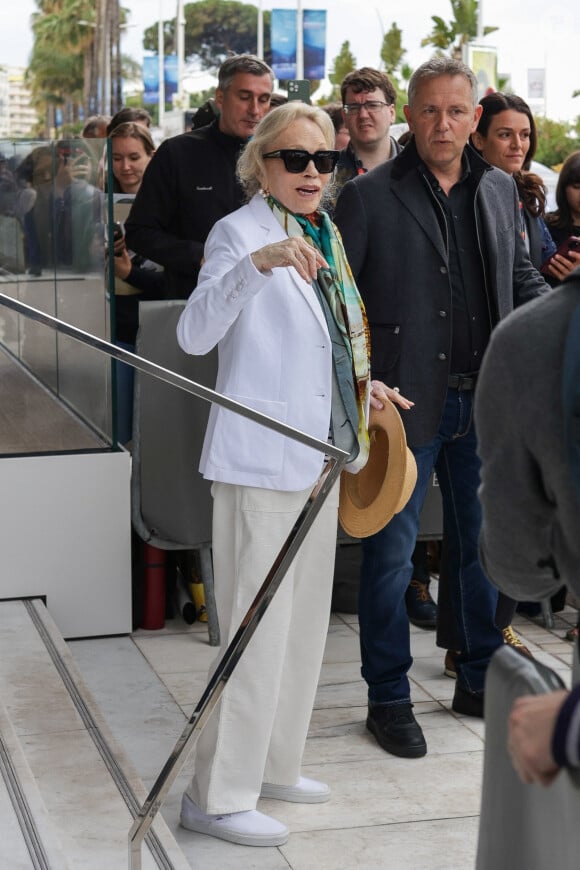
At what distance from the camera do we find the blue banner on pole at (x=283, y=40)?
34562 mm

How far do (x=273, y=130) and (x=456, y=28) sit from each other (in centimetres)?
5121

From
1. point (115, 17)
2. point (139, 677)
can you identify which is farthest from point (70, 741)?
point (115, 17)

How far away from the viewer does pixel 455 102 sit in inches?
152

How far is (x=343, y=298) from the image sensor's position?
10.8 feet

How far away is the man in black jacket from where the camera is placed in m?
5.10

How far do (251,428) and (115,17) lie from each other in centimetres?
4824

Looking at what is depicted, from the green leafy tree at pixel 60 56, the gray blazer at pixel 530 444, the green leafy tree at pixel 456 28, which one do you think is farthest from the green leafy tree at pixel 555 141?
the gray blazer at pixel 530 444

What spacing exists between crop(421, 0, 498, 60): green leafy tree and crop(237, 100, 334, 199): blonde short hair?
49241mm

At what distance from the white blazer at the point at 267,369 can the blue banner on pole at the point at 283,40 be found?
3258cm

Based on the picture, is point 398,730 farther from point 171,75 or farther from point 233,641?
→ point 171,75

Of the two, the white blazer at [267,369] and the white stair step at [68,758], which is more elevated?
the white blazer at [267,369]

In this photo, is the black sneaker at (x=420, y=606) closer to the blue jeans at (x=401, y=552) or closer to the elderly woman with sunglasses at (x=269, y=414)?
the blue jeans at (x=401, y=552)

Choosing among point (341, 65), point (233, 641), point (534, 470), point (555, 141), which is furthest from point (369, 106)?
point (341, 65)

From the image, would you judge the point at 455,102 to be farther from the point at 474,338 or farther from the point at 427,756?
the point at 427,756
